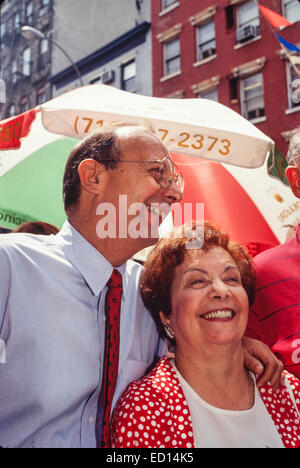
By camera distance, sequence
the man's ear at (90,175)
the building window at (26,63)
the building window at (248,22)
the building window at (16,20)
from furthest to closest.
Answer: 1. the building window at (248,22)
2. the building window at (26,63)
3. the building window at (16,20)
4. the man's ear at (90,175)

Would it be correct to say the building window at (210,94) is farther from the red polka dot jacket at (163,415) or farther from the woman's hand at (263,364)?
the red polka dot jacket at (163,415)

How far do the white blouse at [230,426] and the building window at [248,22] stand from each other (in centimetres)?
954

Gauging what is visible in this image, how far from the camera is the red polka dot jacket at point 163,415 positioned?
144 centimetres

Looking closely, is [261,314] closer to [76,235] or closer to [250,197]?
[76,235]

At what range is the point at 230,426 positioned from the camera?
5.08 feet

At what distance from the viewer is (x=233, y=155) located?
9.36ft

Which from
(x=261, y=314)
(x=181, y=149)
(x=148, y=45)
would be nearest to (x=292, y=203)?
(x=181, y=149)

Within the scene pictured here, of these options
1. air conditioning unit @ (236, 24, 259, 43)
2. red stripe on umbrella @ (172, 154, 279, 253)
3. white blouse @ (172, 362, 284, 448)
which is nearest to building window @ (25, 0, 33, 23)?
red stripe on umbrella @ (172, 154, 279, 253)

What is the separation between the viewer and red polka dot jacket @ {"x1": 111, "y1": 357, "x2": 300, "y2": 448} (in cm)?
144

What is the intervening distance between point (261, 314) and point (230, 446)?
0.65 m

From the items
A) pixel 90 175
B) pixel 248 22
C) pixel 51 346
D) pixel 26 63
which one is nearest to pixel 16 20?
pixel 26 63

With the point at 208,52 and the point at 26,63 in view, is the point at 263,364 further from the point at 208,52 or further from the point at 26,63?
the point at 208,52

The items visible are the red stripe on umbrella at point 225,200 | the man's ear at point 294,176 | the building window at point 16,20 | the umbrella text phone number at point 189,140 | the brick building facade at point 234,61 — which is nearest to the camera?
the man's ear at point 294,176

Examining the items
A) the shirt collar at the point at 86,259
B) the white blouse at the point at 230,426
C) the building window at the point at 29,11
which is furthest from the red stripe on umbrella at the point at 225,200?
the building window at the point at 29,11
